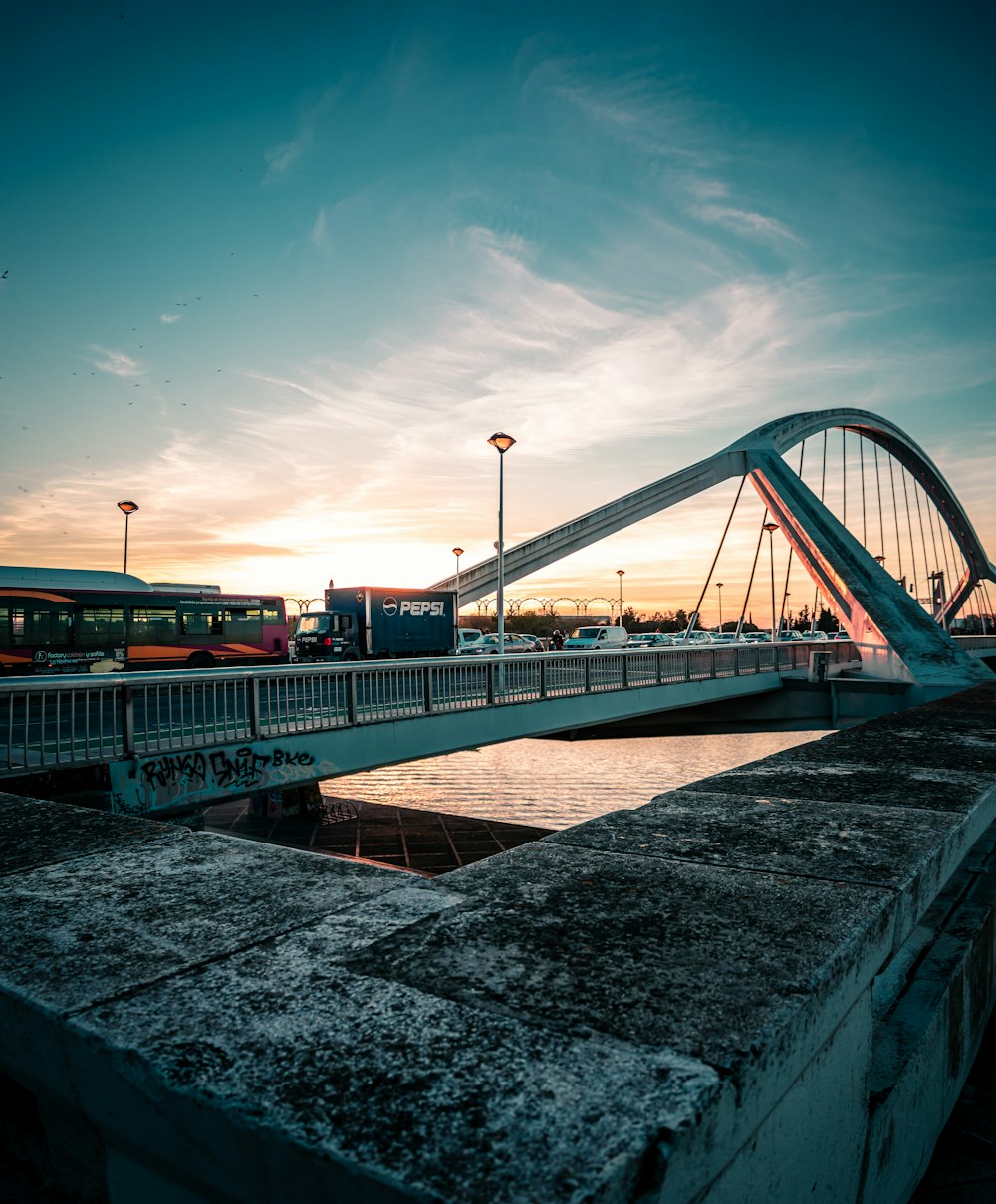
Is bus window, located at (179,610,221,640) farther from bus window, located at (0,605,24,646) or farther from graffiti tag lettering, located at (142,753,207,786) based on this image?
graffiti tag lettering, located at (142,753,207,786)

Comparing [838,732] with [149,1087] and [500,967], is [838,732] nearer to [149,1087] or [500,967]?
[500,967]

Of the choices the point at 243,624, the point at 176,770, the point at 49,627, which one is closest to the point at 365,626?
the point at 243,624

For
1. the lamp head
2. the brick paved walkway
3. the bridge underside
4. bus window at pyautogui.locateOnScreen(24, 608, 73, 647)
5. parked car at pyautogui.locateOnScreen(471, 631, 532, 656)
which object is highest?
the lamp head

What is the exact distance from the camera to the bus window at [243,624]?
91.5 ft

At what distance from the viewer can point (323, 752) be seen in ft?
36.2

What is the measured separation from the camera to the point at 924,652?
24.9 metres

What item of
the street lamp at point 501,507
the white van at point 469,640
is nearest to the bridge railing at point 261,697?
the street lamp at point 501,507

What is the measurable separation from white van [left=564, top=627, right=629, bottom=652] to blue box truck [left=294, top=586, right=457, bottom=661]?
1234cm

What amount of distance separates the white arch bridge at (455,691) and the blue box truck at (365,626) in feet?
7.52

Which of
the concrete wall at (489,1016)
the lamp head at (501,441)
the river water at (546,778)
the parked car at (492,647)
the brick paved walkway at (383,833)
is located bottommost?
the river water at (546,778)

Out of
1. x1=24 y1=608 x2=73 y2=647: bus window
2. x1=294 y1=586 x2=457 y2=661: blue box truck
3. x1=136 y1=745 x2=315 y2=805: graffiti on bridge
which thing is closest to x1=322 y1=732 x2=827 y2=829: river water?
x1=294 y1=586 x2=457 y2=661: blue box truck

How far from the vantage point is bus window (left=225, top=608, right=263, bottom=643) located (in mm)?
27875

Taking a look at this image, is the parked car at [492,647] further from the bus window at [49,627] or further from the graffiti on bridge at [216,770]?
the graffiti on bridge at [216,770]

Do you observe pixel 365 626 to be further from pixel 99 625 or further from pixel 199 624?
pixel 99 625
